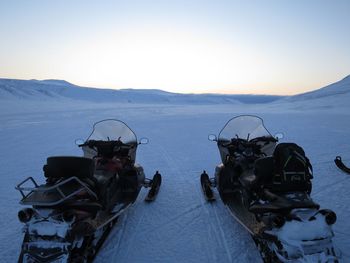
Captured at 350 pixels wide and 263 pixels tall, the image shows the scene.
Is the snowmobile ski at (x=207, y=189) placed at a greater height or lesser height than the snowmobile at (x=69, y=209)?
lesser

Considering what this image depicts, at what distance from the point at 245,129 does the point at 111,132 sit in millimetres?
2261

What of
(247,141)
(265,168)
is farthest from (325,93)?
(265,168)

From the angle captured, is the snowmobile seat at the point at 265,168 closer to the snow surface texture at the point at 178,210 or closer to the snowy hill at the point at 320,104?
the snow surface texture at the point at 178,210

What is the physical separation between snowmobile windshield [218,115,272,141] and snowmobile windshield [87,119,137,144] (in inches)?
63.1

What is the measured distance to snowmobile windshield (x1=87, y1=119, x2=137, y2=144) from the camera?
5.43 metres

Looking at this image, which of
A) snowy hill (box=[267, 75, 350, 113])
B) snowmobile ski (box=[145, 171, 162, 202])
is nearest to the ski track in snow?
snowmobile ski (box=[145, 171, 162, 202])

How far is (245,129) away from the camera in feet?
17.4

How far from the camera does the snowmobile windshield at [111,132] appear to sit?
5.43 meters

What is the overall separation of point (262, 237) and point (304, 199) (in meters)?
0.53

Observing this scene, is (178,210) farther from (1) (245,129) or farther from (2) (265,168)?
(2) (265,168)

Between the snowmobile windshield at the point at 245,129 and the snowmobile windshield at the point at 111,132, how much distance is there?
1602 millimetres

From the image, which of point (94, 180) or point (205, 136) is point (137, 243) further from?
point (205, 136)

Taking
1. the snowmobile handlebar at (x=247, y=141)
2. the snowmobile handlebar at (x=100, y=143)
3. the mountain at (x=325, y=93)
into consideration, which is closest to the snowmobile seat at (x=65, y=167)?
the snowmobile handlebar at (x=100, y=143)

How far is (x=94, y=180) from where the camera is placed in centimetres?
359
